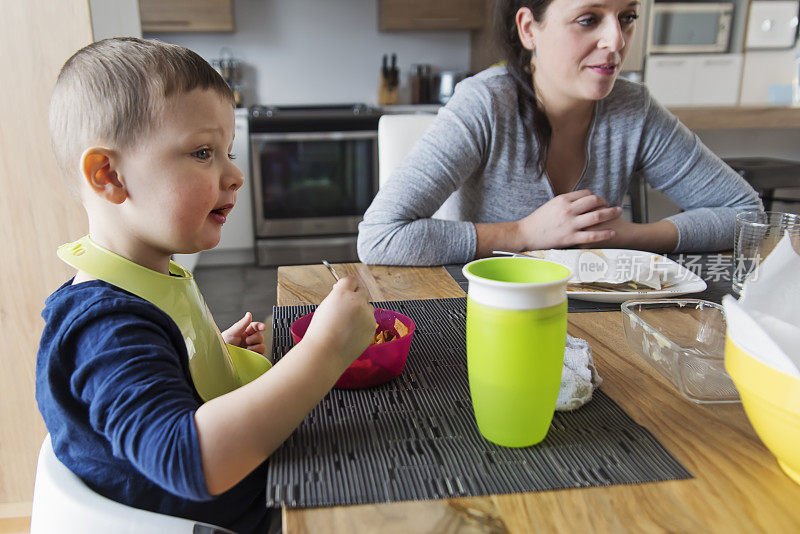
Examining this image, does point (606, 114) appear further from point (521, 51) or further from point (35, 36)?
point (35, 36)

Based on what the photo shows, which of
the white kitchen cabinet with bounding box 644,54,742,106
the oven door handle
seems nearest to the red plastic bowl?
the oven door handle

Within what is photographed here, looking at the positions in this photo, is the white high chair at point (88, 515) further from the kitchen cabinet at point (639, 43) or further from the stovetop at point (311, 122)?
the kitchen cabinet at point (639, 43)

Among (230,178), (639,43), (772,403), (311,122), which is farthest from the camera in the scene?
(639,43)

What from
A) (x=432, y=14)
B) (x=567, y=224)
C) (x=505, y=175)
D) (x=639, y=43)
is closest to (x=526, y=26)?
(x=505, y=175)

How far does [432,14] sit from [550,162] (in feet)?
9.48

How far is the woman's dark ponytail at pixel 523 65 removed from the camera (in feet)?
4.58

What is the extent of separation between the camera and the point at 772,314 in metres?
0.58

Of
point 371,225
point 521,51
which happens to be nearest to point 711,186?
point 521,51

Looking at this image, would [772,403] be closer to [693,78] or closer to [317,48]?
[693,78]

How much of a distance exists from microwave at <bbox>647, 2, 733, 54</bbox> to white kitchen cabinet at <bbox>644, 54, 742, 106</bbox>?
0.19ft

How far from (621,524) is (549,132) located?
1111mm

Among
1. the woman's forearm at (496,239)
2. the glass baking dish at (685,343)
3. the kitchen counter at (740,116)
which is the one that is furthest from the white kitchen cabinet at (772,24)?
the glass baking dish at (685,343)

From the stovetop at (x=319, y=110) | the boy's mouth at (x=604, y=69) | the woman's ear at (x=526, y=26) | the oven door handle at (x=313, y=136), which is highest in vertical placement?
the woman's ear at (x=526, y=26)

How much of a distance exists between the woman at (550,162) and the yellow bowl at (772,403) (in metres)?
0.71
